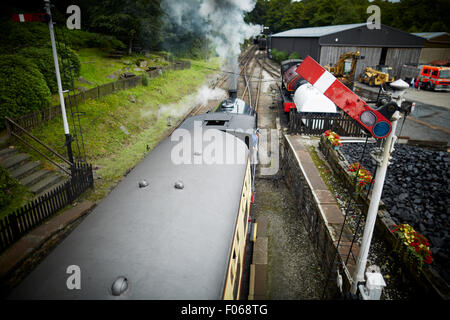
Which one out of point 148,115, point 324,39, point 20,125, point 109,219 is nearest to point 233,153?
point 109,219

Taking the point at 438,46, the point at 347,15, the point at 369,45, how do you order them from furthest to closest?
the point at 347,15
the point at 438,46
the point at 369,45

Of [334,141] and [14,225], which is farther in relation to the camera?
[334,141]

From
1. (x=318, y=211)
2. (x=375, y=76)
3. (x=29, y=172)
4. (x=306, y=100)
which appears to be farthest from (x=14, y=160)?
(x=375, y=76)

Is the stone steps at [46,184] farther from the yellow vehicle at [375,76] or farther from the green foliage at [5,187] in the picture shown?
the yellow vehicle at [375,76]

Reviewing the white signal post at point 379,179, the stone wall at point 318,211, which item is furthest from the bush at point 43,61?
the white signal post at point 379,179

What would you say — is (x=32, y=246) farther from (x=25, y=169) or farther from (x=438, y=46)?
(x=438, y=46)

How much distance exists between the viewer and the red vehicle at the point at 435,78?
25.5m

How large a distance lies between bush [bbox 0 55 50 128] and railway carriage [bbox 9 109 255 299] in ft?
29.4

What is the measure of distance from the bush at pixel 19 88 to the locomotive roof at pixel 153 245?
910 centimetres

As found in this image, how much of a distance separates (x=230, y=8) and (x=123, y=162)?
29662 mm

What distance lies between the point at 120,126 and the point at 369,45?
29.9m

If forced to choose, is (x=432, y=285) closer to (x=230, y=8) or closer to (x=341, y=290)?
(x=341, y=290)

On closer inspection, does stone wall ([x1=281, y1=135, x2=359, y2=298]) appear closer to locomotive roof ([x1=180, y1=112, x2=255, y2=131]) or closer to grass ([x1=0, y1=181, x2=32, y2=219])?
locomotive roof ([x1=180, y1=112, x2=255, y2=131])

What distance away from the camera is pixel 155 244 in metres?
3.52
